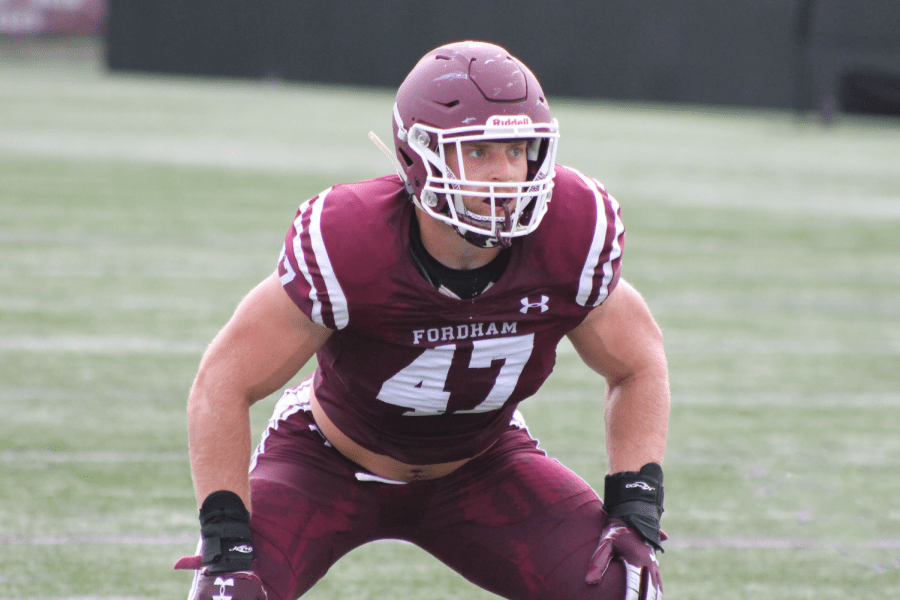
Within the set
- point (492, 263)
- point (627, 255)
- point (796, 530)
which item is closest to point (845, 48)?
point (627, 255)

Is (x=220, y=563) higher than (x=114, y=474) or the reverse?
higher

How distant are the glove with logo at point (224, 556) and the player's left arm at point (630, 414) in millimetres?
708

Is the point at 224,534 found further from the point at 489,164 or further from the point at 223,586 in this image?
the point at 489,164

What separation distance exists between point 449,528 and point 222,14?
2299 centimetres

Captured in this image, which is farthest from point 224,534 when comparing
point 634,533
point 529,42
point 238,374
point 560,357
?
point 529,42

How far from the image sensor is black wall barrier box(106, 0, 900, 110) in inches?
897

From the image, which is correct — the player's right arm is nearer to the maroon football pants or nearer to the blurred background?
the maroon football pants

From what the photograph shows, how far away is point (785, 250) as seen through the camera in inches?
345

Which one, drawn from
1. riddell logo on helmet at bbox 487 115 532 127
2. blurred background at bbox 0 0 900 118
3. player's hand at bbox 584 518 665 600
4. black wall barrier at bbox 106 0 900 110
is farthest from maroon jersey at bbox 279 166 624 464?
black wall barrier at bbox 106 0 900 110

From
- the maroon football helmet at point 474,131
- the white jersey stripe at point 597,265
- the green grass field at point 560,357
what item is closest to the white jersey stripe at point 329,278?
the maroon football helmet at point 474,131

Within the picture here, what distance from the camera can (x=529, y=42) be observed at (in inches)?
926

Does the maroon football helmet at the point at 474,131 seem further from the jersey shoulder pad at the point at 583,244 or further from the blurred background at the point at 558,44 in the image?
the blurred background at the point at 558,44

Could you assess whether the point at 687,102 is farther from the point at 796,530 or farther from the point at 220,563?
the point at 220,563

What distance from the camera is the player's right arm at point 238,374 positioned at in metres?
2.37
